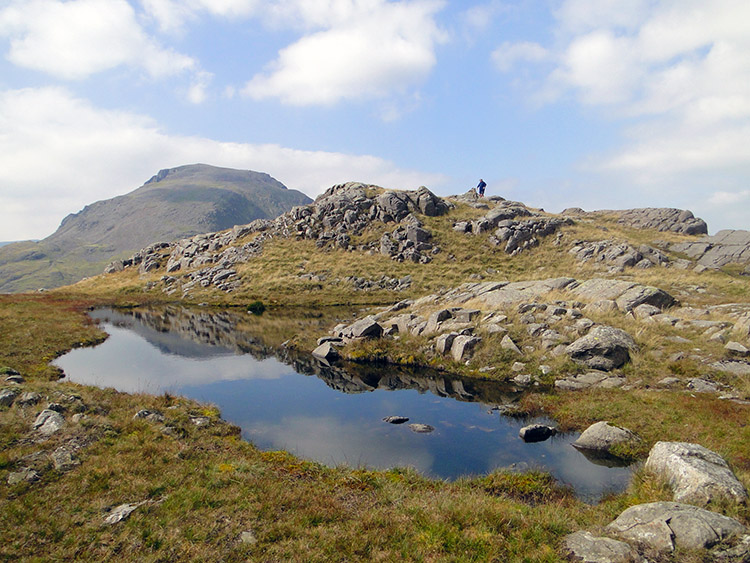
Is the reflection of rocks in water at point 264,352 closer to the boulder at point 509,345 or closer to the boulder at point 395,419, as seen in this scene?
the boulder at point 509,345

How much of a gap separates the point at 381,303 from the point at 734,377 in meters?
41.3

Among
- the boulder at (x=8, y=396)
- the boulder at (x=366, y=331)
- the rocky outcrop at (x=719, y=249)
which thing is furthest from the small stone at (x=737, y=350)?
the rocky outcrop at (x=719, y=249)

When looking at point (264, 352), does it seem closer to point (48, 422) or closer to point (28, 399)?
point (28, 399)

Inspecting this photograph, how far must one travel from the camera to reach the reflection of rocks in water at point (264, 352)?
25203 mm

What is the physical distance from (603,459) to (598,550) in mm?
8636

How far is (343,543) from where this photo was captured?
9367mm

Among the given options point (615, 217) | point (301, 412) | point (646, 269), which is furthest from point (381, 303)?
point (615, 217)

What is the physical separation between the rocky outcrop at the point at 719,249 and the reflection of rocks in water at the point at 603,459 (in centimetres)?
5713

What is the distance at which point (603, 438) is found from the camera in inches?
655

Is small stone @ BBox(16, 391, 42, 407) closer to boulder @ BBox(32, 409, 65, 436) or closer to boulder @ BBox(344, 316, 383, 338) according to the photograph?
boulder @ BBox(32, 409, 65, 436)

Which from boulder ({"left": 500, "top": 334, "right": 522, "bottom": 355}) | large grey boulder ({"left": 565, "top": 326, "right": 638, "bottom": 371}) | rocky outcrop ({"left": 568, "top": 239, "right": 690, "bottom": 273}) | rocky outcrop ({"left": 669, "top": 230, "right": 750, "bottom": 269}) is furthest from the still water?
rocky outcrop ({"left": 669, "top": 230, "right": 750, "bottom": 269})

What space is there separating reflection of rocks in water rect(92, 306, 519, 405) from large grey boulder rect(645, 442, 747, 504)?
1060 centimetres

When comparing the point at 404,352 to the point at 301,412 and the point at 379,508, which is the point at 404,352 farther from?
the point at 379,508

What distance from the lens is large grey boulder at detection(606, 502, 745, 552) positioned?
8.59 metres
